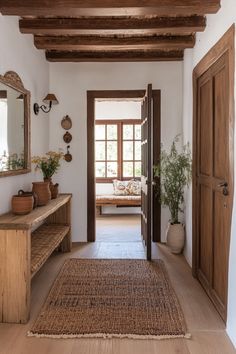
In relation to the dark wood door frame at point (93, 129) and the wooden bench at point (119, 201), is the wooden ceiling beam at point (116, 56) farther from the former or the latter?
the wooden bench at point (119, 201)

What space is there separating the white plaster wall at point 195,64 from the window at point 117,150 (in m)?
3.13

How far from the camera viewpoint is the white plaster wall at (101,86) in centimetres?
492

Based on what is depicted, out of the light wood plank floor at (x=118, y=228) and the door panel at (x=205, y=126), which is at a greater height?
the door panel at (x=205, y=126)

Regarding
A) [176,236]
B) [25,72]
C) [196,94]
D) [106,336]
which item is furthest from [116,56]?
[106,336]

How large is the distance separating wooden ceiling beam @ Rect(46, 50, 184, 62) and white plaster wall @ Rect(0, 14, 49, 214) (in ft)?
0.70

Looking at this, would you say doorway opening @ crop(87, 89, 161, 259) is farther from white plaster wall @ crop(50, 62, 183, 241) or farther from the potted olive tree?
the potted olive tree

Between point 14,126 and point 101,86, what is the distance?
1.85 m

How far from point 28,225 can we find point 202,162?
1.80 meters

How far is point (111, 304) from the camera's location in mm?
2924

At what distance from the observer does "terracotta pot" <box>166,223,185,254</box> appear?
4.32 m

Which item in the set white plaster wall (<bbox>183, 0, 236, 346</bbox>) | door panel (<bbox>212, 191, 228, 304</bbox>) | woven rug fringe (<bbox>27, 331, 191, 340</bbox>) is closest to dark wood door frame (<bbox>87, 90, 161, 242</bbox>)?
white plaster wall (<bbox>183, 0, 236, 346</bbox>)

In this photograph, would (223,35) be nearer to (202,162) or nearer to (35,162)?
(202,162)

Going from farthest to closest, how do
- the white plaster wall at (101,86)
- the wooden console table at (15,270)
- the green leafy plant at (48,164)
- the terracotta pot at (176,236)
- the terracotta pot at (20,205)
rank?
the white plaster wall at (101,86) → the terracotta pot at (176,236) → the green leafy plant at (48,164) → the terracotta pot at (20,205) → the wooden console table at (15,270)

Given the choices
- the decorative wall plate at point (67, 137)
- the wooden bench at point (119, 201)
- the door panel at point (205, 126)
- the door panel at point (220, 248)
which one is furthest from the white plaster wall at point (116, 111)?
the door panel at point (220, 248)
